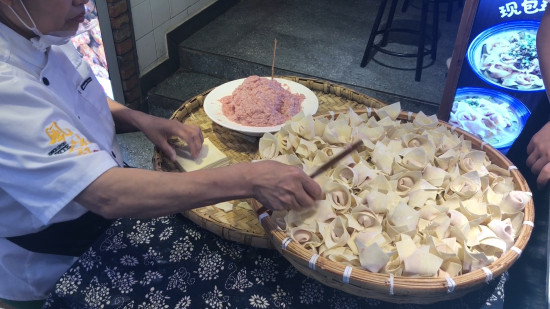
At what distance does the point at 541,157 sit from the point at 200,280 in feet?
3.90

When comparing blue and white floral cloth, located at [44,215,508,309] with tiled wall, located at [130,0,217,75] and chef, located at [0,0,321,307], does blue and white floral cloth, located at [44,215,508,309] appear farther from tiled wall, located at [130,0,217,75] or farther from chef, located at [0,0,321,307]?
tiled wall, located at [130,0,217,75]

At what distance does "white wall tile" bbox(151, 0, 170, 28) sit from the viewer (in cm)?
393

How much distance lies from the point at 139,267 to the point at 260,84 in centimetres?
106

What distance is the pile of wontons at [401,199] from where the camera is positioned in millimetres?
1186

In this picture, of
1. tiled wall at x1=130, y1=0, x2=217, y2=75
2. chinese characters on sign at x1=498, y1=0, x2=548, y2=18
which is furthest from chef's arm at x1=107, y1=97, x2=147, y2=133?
tiled wall at x1=130, y1=0, x2=217, y2=75

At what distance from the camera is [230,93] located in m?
2.18

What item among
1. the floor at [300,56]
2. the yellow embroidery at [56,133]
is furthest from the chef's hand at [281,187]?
the floor at [300,56]

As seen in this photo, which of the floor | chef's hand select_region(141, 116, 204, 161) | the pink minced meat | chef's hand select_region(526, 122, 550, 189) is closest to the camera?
chef's hand select_region(526, 122, 550, 189)

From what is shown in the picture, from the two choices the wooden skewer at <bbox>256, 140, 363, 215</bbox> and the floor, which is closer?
the wooden skewer at <bbox>256, 140, 363, 215</bbox>

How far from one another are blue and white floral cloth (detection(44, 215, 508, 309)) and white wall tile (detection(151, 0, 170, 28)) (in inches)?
116

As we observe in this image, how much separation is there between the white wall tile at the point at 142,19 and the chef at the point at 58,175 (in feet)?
7.93

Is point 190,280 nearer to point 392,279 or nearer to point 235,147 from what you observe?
point 392,279

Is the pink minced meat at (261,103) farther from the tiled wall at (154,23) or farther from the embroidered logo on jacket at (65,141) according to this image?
the tiled wall at (154,23)

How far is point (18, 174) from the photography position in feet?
3.76
